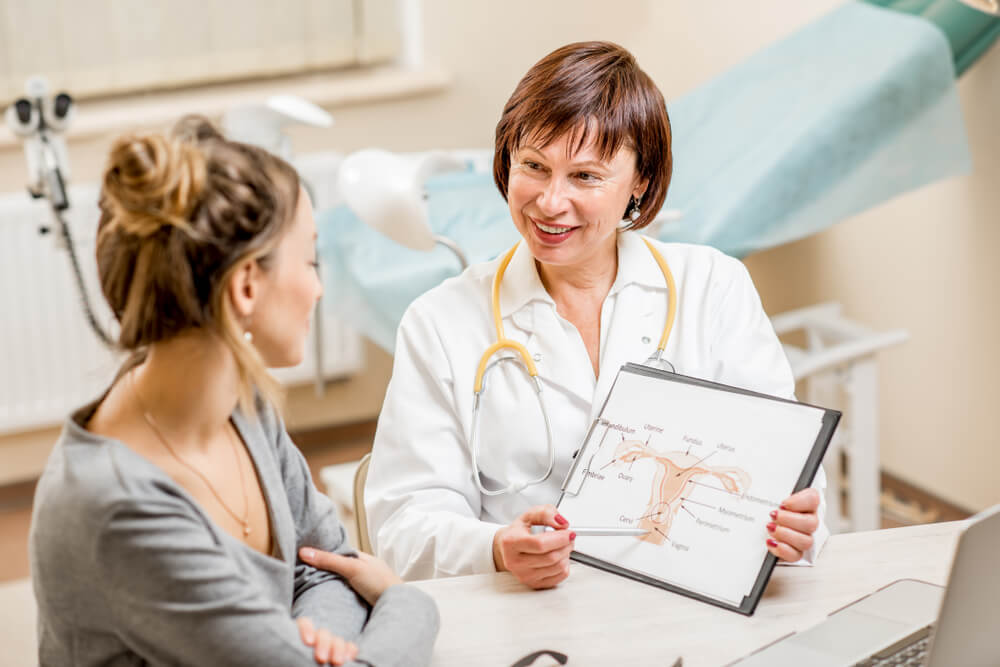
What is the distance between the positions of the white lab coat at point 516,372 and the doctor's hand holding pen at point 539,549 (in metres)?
0.17

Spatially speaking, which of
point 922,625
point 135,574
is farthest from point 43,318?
point 922,625

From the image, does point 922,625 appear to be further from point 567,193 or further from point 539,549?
point 567,193

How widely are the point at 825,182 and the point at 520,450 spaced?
1.16m

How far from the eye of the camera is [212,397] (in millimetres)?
949

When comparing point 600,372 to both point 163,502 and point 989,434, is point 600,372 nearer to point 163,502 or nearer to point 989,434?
point 163,502

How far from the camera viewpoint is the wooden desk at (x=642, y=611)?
1.05m

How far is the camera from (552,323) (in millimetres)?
1446

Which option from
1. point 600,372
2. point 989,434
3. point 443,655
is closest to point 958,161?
point 989,434

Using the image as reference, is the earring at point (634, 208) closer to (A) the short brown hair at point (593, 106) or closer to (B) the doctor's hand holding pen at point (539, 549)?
(A) the short brown hair at point (593, 106)

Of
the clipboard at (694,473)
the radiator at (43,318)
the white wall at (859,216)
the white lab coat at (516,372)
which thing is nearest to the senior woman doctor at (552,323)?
the white lab coat at (516,372)

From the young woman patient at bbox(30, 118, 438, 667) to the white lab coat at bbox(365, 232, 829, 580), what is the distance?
382 millimetres

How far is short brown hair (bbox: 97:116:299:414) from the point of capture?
86 cm

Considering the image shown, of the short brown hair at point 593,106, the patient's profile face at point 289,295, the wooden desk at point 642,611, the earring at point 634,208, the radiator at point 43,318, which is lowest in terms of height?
the radiator at point 43,318

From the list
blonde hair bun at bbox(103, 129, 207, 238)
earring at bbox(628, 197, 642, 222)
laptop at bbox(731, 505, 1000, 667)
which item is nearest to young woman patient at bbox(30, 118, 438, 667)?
blonde hair bun at bbox(103, 129, 207, 238)
